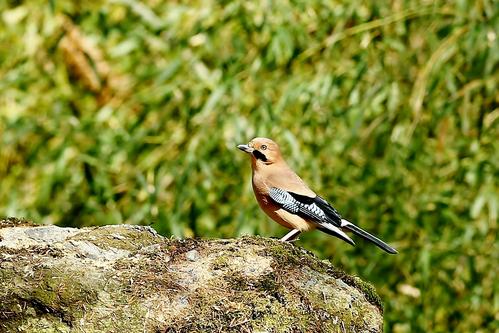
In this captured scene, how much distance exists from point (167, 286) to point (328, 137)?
120 inches

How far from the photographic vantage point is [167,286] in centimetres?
286

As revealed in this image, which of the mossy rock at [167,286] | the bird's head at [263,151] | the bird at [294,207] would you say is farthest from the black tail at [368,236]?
the mossy rock at [167,286]

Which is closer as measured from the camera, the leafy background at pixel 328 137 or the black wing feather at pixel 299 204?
the black wing feather at pixel 299 204

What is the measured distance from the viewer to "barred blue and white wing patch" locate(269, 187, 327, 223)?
166 inches

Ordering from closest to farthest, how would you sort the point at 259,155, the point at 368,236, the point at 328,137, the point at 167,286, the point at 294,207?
1. the point at 167,286
2. the point at 294,207
3. the point at 368,236
4. the point at 259,155
5. the point at 328,137

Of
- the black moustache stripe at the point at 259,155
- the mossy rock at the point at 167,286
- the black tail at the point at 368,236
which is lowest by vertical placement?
the black tail at the point at 368,236

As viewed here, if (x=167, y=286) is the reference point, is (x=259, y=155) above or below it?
below

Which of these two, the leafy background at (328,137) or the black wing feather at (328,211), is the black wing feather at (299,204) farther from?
the leafy background at (328,137)

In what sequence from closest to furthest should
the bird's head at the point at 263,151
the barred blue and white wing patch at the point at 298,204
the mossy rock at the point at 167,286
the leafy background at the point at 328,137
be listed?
the mossy rock at the point at 167,286 < the barred blue and white wing patch at the point at 298,204 < the bird's head at the point at 263,151 < the leafy background at the point at 328,137

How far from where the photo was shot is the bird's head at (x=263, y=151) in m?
4.52

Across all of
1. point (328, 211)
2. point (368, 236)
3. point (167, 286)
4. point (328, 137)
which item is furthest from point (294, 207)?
point (328, 137)

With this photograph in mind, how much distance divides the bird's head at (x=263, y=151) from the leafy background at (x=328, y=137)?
3.22ft

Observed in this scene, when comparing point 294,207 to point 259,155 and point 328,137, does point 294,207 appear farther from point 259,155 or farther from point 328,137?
point 328,137

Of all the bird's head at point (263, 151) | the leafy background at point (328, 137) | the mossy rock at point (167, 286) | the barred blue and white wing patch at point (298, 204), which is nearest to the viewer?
the mossy rock at point (167, 286)
